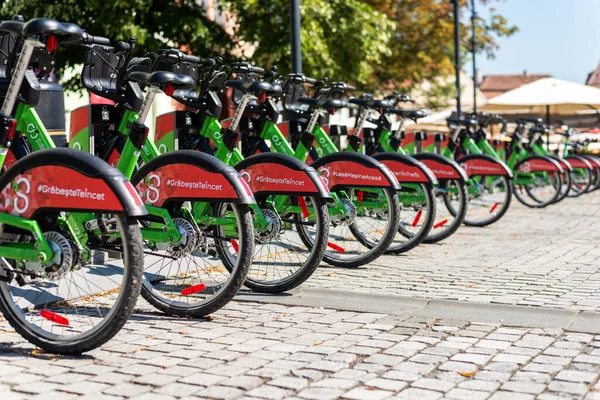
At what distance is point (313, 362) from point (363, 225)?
382 cm

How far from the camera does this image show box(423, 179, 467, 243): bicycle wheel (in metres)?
10.0

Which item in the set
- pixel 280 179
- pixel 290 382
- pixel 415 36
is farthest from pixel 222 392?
pixel 415 36

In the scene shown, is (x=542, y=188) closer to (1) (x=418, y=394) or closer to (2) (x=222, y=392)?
(1) (x=418, y=394)

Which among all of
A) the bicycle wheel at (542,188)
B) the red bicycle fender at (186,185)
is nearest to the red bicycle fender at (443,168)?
the red bicycle fender at (186,185)

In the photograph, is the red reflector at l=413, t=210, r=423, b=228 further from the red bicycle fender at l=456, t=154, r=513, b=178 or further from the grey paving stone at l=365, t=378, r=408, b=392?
the grey paving stone at l=365, t=378, r=408, b=392

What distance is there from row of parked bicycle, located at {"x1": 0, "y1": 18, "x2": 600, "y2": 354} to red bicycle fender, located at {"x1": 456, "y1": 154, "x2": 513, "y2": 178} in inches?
65.1

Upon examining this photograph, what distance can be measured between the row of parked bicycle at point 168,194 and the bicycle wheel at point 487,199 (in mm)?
1631

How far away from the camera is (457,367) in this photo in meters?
4.59

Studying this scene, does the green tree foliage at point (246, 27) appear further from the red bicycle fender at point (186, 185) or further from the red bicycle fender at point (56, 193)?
the red bicycle fender at point (56, 193)

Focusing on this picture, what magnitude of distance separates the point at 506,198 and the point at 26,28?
26.5ft

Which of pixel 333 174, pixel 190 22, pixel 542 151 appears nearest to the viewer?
pixel 333 174

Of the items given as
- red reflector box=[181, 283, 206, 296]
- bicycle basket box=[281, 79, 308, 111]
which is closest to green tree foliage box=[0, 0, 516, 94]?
bicycle basket box=[281, 79, 308, 111]

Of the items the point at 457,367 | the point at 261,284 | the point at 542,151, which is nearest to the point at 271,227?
the point at 261,284

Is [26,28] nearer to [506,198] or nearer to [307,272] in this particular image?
[307,272]
